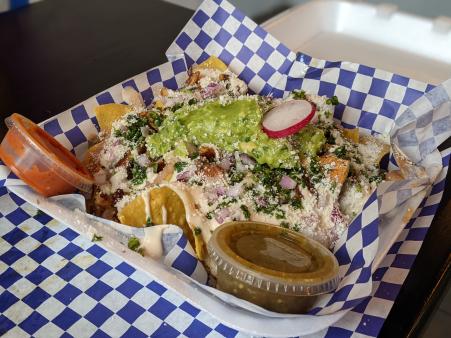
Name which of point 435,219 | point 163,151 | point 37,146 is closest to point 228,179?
point 163,151

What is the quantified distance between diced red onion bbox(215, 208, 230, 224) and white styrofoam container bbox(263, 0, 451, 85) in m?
1.86

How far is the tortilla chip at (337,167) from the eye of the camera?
195 cm

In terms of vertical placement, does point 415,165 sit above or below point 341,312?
above

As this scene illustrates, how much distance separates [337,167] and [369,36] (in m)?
1.94

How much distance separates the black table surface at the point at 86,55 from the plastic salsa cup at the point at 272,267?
0.38 meters

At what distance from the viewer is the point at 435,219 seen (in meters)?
2.02

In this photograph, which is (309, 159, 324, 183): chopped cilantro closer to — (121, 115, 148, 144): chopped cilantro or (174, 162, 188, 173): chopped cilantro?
(174, 162, 188, 173): chopped cilantro

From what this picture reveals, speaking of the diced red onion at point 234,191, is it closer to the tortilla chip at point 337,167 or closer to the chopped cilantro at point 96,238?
the tortilla chip at point 337,167

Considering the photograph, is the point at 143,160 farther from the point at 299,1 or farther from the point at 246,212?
the point at 299,1

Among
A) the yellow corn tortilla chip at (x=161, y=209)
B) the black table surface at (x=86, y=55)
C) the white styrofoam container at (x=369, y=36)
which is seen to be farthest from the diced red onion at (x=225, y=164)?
the white styrofoam container at (x=369, y=36)

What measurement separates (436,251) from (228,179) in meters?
0.79

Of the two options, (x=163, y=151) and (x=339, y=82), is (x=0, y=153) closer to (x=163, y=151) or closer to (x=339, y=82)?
(x=163, y=151)

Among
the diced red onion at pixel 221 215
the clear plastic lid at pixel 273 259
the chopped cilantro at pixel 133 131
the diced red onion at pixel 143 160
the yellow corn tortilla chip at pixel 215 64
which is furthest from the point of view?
the yellow corn tortilla chip at pixel 215 64

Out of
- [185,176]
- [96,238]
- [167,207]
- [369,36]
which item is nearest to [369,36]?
[369,36]
